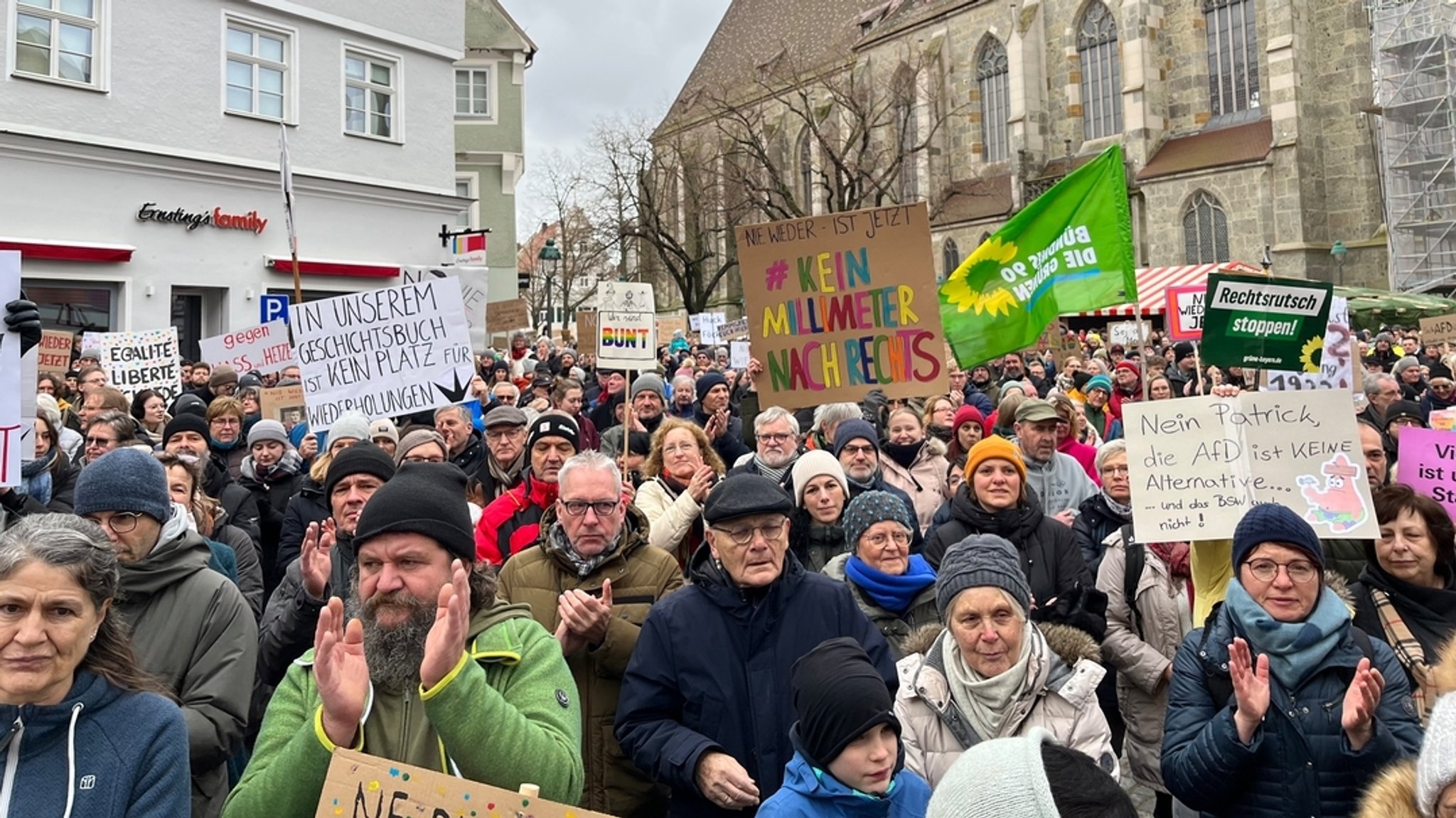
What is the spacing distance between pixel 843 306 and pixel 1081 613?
10.1 feet

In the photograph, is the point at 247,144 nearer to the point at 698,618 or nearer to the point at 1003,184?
the point at 698,618

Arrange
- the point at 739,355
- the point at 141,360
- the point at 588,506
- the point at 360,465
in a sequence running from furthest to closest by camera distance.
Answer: the point at 739,355 < the point at 141,360 < the point at 360,465 < the point at 588,506

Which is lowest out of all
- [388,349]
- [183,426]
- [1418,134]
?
[183,426]

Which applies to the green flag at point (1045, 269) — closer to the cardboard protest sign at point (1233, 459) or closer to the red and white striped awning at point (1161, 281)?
the cardboard protest sign at point (1233, 459)

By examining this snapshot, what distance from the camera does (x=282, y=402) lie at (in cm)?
1002

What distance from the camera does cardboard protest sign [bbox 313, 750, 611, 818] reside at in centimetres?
234

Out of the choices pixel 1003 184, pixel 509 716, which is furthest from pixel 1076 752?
pixel 1003 184

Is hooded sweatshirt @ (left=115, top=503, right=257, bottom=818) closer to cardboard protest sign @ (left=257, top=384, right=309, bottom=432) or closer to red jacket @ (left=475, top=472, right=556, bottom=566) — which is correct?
red jacket @ (left=475, top=472, right=556, bottom=566)

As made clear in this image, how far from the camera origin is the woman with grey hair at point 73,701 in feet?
7.86

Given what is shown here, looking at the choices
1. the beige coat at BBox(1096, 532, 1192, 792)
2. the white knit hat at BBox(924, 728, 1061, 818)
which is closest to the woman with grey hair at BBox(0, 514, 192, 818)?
the white knit hat at BBox(924, 728, 1061, 818)

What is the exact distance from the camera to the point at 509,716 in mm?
2447

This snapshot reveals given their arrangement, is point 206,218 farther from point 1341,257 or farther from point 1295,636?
point 1341,257

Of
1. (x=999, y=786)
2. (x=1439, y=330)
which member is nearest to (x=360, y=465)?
(x=999, y=786)

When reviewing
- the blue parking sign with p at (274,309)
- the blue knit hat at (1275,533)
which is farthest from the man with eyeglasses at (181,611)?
the blue parking sign with p at (274,309)
